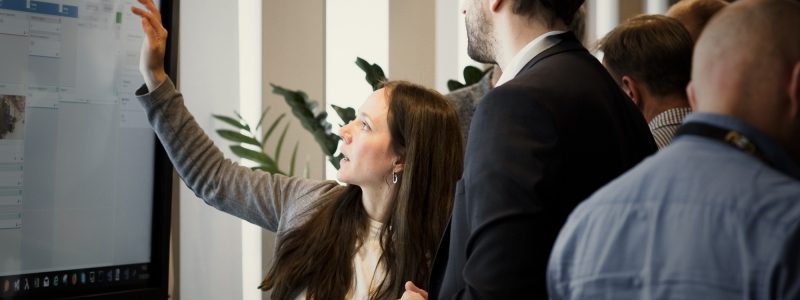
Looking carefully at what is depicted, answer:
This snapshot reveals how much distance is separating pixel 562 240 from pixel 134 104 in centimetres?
103

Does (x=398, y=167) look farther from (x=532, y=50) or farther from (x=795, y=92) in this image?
(x=795, y=92)

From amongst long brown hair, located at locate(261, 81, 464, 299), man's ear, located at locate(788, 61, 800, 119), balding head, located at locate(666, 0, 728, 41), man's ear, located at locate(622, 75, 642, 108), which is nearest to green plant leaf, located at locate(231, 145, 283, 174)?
long brown hair, located at locate(261, 81, 464, 299)

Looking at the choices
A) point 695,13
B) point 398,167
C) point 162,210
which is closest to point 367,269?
point 398,167

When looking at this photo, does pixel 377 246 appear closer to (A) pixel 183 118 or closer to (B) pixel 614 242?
(A) pixel 183 118

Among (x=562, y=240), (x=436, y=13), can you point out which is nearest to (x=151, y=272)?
(x=562, y=240)

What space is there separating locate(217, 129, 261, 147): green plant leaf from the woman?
0.46 metres

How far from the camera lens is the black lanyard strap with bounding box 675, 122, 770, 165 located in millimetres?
893

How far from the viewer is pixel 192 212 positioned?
8.30 feet

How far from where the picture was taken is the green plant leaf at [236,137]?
2.62 meters

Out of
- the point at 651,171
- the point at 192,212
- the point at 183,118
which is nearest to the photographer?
the point at 651,171

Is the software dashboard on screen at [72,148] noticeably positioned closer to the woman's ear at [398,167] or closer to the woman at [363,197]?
the woman at [363,197]

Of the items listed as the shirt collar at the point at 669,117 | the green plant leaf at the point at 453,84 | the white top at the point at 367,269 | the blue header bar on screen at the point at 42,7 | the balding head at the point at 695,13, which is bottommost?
the white top at the point at 367,269

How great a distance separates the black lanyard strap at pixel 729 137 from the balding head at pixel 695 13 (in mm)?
1564

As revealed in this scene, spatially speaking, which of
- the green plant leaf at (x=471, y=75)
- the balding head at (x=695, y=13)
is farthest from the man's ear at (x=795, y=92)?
the green plant leaf at (x=471, y=75)
